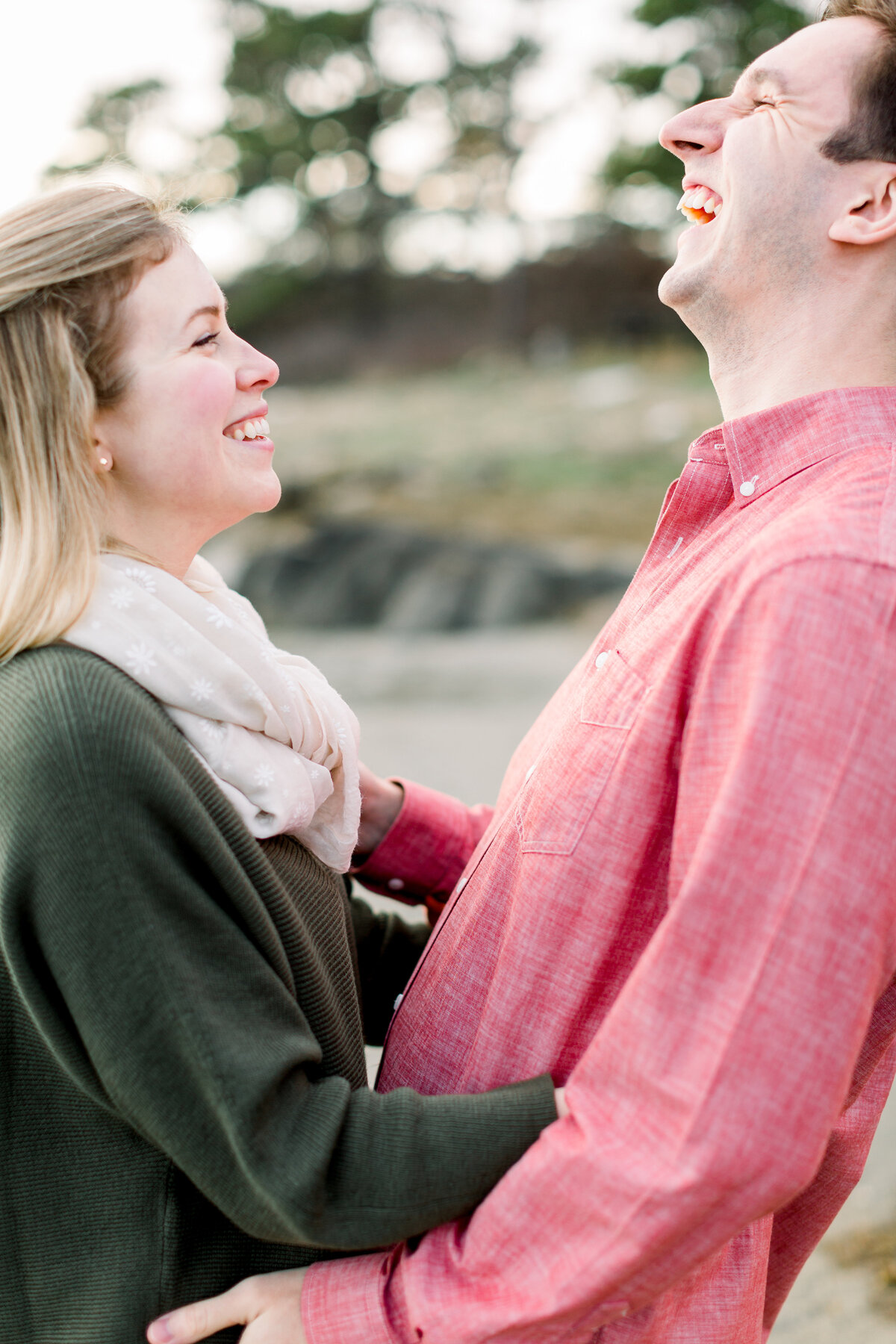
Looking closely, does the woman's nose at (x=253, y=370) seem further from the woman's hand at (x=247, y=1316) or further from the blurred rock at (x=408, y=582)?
the blurred rock at (x=408, y=582)

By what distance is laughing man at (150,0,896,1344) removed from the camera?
93 cm

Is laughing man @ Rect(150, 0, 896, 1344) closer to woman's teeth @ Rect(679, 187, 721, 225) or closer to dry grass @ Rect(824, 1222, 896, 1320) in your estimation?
woman's teeth @ Rect(679, 187, 721, 225)

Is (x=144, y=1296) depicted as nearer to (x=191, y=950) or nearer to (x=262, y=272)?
(x=191, y=950)

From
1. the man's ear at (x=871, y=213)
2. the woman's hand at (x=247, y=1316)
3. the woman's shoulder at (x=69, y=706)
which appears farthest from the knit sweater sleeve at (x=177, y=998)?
the man's ear at (x=871, y=213)

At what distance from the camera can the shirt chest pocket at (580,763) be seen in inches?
45.3

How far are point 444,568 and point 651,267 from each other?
1192 centimetres

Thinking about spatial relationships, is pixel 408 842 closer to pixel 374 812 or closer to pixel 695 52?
pixel 374 812

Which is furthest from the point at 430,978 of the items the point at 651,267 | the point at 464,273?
the point at 464,273

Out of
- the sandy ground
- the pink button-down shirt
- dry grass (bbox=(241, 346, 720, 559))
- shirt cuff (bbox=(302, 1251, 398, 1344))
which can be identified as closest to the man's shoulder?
the pink button-down shirt

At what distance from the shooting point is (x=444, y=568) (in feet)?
31.2

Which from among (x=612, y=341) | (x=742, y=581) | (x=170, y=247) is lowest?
(x=612, y=341)

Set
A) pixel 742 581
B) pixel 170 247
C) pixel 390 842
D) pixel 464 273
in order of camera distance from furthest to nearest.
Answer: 1. pixel 464 273
2. pixel 390 842
3. pixel 170 247
4. pixel 742 581

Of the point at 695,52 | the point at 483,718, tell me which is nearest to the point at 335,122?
the point at 695,52

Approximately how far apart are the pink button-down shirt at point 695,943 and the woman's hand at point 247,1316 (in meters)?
0.03
